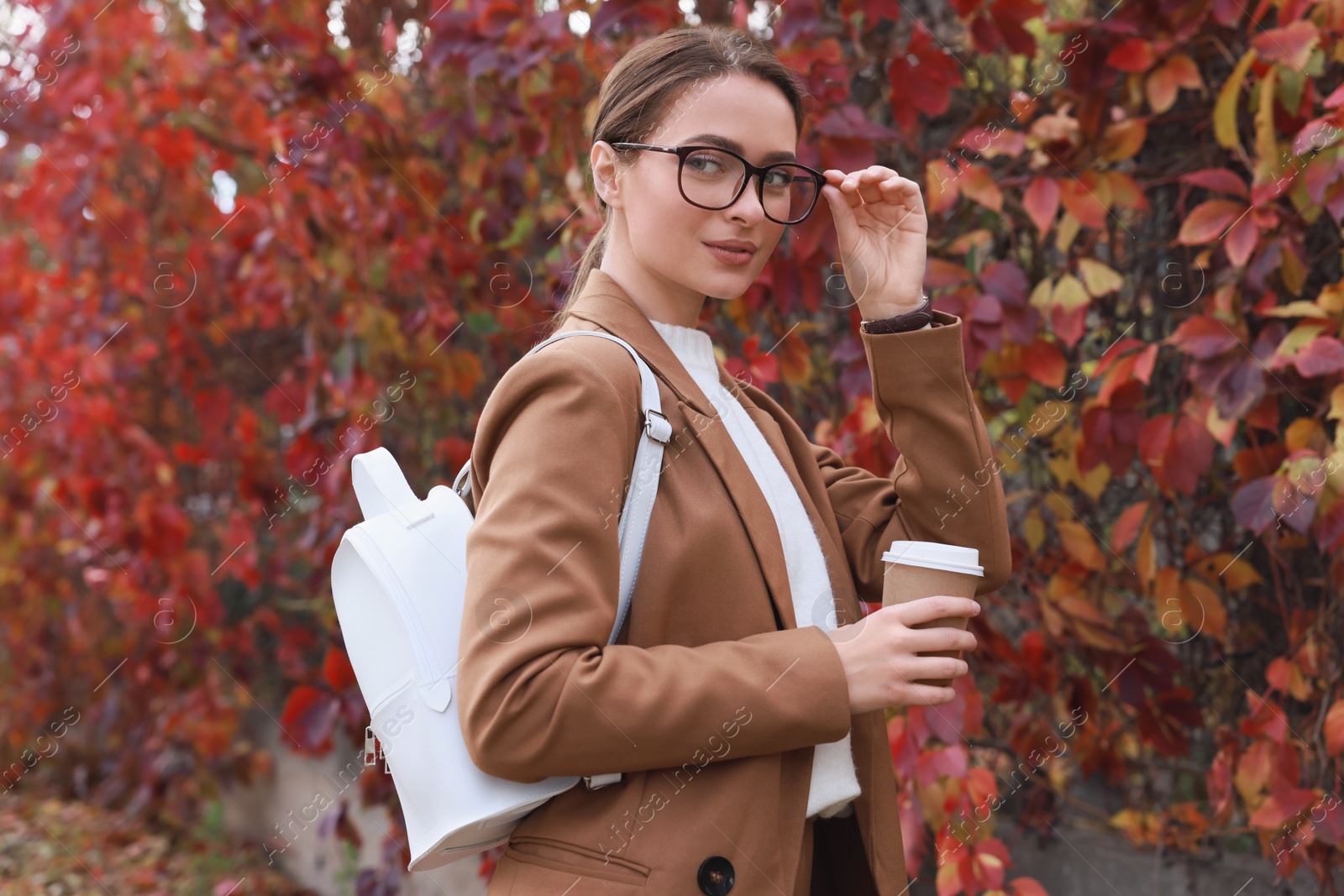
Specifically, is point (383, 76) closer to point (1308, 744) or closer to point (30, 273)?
point (30, 273)

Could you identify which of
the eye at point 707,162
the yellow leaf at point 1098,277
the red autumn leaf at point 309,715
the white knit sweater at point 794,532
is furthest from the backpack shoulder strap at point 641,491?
the red autumn leaf at point 309,715

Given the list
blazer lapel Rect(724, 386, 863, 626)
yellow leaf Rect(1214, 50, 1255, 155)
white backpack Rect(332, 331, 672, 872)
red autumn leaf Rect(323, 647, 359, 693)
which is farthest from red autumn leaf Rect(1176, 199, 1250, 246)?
red autumn leaf Rect(323, 647, 359, 693)

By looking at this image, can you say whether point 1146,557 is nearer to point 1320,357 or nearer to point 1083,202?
point 1320,357

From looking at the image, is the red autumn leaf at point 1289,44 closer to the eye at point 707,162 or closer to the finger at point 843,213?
the finger at point 843,213

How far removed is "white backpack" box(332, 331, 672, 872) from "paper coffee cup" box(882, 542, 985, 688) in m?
0.30

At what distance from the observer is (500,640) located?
1109mm

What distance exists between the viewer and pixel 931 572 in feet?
4.09

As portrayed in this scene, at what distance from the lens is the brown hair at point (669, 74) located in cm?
139

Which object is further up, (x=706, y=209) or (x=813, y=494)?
(x=706, y=209)

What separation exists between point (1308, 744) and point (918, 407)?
4.14 ft

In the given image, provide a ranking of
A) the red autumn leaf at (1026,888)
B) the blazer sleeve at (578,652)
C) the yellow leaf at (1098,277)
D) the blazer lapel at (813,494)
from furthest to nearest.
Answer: the yellow leaf at (1098,277) < the red autumn leaf at (1026,888) < the blazer lapel at (813,494) < the blazer sleeve at (578,652)

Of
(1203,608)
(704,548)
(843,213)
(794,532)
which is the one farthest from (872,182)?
(1203,608)

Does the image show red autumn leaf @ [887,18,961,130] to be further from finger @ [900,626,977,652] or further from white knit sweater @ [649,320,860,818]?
finger @ [900,626,977,652]

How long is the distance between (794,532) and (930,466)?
231 millimetres
